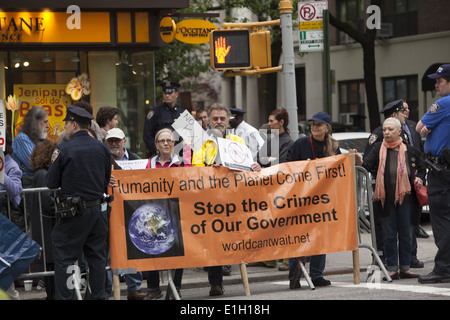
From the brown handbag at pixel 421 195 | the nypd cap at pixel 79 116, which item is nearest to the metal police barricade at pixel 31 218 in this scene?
the nypd cap at pixel 79 116

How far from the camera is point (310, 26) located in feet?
40.1

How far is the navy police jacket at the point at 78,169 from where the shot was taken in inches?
306

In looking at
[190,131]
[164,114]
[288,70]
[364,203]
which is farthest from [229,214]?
[164,114]

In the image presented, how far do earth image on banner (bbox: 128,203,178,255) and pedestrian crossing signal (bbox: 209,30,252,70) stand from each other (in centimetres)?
391

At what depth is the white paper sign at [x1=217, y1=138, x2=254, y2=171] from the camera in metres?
8.81

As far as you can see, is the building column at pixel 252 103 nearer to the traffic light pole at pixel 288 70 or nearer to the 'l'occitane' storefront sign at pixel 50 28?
the 'l'occitane' storefront sign at pixel 50 28

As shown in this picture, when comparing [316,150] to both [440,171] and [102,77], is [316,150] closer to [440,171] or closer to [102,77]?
[440,171]

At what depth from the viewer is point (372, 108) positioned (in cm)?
2766

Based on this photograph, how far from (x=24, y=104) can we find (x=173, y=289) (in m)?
7.20

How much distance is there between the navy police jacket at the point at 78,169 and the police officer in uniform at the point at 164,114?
4.21 meters

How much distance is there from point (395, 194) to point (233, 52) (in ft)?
11.6

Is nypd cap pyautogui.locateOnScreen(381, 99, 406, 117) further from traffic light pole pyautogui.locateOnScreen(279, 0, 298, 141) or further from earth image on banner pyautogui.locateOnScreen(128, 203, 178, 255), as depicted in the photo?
earth image on banner pyautogui.locateOnScreen(128, 203, 178, 255)

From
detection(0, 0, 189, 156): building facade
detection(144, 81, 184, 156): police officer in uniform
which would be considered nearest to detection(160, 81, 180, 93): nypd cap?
detection(144, 81, 184, 156): police officer in uniform
